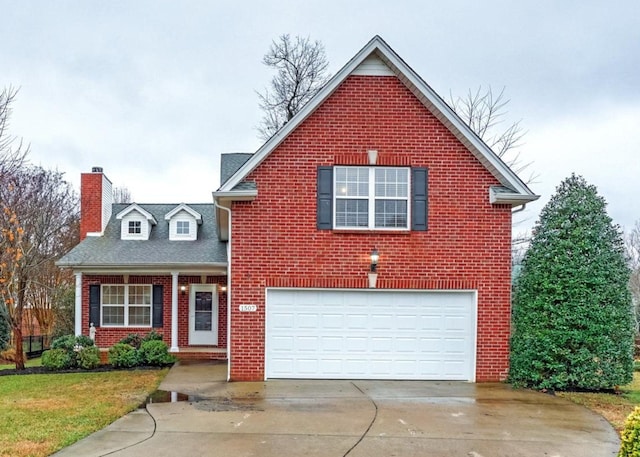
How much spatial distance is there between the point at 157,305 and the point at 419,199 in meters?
9.83

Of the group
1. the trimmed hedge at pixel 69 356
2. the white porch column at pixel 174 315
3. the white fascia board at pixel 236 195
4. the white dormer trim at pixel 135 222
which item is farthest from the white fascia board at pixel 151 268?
the white fascia board at pixel 236 195

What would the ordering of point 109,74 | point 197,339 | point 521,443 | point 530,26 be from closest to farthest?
point 521,443, point 197,339, point 530,26, point 109,74

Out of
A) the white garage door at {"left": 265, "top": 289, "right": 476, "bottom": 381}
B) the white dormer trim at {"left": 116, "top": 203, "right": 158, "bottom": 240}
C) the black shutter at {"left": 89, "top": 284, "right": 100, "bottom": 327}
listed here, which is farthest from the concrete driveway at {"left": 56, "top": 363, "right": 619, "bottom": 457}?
the white dormer trim at {"left": 116, "top": 203, "right": 158, "bottom": 240}

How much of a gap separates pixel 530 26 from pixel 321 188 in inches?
464

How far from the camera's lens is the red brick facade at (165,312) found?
15703 mm

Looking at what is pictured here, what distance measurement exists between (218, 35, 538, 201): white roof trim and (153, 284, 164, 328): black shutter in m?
7.29

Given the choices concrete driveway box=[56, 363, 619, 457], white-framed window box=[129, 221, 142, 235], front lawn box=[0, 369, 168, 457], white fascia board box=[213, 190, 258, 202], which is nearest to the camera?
concrete driveway box=[56, 363, 619, 457]

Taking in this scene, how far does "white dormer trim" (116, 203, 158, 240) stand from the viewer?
56.3 ft

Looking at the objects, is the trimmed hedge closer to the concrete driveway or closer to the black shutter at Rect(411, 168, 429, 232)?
the concrete driveway

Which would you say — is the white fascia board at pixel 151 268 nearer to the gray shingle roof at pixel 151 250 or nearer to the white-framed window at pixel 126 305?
the gray shingle roof at pixel 151 250

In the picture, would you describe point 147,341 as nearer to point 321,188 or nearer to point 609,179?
point 321,188

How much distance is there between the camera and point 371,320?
1056 cm

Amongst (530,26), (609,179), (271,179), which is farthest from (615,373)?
(609,179)

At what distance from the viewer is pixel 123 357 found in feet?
43.2
